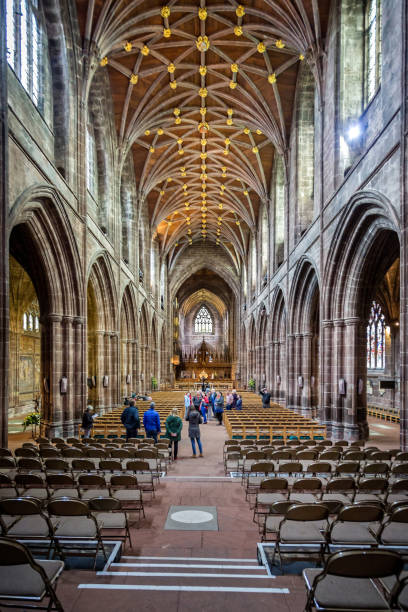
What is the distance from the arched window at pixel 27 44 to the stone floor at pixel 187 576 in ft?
38.8

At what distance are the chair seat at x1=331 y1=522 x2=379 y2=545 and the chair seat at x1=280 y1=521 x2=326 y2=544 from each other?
0.16 meters

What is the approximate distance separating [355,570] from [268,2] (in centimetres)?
1965

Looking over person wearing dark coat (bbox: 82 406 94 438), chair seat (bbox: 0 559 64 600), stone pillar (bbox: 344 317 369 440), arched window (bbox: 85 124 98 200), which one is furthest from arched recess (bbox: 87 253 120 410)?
chair seat (bbox: 0 559 64 600)

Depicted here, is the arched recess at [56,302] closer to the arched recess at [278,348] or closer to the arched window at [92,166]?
the arched window at [92,166]

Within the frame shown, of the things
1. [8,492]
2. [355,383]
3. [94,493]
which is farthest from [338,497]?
[355,383]

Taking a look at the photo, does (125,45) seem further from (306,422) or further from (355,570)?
(355,570)

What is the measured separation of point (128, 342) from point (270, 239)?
11939mm

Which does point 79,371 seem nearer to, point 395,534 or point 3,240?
point 3,240

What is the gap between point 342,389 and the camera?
14.9 meters

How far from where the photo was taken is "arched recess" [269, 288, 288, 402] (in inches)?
1062

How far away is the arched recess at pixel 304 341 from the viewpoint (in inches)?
819

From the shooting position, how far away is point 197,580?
3.93m

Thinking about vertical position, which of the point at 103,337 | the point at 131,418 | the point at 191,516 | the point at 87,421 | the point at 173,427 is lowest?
the point at 87,421

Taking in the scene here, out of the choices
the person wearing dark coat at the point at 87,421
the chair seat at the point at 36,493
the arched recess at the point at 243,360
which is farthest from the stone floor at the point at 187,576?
the arched recess at the point at 243,360
